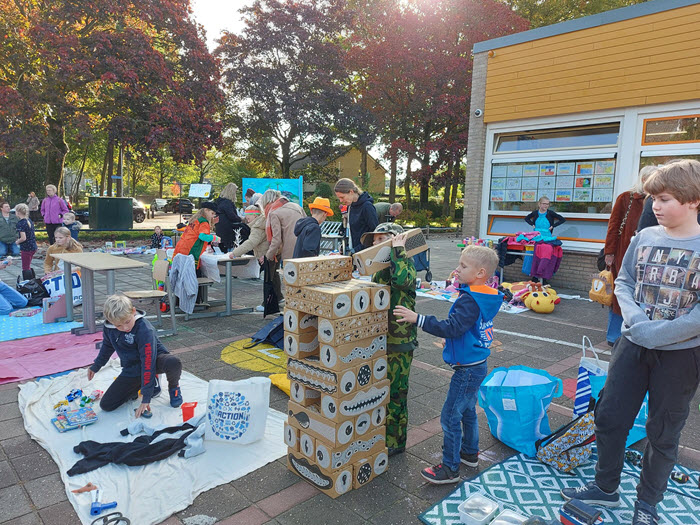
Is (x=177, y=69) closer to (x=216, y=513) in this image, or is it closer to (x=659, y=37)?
(x=659, y=37)

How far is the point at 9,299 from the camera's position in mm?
7359

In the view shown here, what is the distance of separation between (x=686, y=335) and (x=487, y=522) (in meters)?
1.40

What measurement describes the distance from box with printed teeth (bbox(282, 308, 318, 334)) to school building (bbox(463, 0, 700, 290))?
27.8ft

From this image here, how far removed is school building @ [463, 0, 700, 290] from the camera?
846 cm

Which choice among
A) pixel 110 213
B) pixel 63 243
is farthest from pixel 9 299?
pixel 110 213

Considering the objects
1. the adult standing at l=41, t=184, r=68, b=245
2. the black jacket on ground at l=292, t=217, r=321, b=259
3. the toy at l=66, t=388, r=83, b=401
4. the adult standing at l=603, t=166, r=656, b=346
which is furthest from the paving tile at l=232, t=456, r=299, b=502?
the adult standing at l=41, t=184, r=68, b=245

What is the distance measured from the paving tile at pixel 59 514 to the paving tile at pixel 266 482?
35.7 inches

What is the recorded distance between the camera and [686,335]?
219 cm

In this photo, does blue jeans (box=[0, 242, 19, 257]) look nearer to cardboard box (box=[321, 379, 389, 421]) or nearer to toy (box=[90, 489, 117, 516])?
toy (box=[90, 489, 117, 516])

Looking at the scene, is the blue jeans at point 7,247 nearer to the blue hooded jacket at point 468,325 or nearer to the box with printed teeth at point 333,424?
the box with printed teeth at point 333,424

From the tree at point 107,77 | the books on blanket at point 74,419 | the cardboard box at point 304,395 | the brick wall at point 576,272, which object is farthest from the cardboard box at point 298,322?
the tree at point 107,77

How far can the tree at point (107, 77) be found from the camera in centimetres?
1507

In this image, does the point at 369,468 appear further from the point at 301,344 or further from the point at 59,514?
the point at 59,514

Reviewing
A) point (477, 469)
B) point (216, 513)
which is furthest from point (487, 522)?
point (216, 513)
